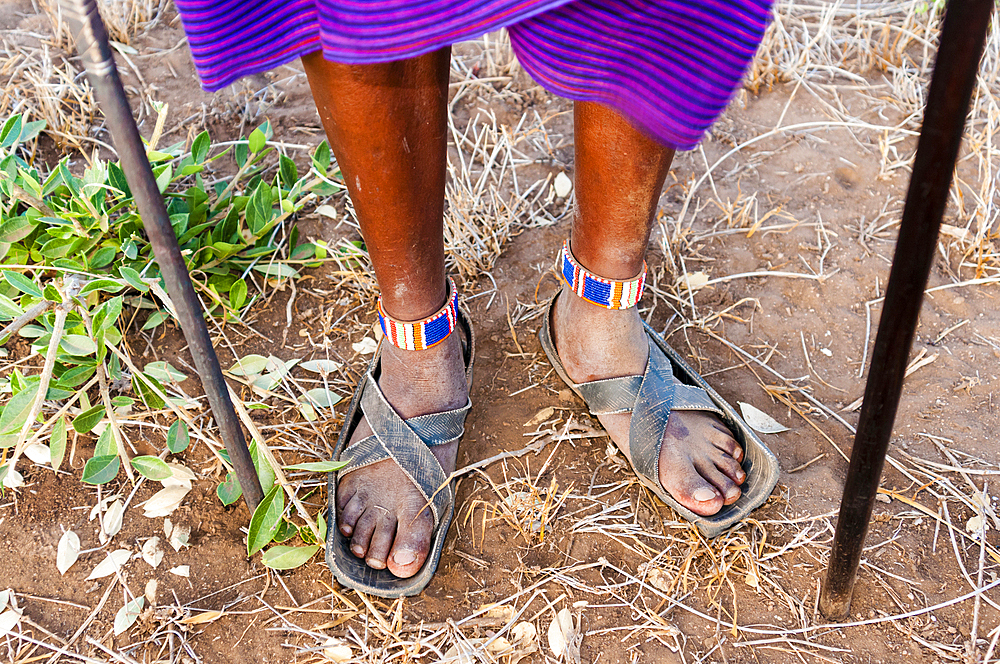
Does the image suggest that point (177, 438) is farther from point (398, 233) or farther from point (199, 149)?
point (199, 149)

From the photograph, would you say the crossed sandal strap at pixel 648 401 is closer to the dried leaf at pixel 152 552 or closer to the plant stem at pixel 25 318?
the dried leaf at pixel 152 552

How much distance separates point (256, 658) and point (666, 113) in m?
1.01

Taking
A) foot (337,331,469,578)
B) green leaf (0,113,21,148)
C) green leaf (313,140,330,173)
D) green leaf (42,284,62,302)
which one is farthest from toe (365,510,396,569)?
green leaf (0,113,21,148)

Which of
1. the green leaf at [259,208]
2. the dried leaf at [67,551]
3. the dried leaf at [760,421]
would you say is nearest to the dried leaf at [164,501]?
the dried leaf at [67,551]

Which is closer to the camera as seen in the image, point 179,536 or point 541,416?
point 179,536

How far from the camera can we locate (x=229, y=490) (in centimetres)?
115

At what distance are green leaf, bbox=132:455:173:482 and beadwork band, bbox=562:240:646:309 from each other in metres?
0.78

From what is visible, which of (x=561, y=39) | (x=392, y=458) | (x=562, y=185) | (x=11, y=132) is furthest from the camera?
(x=562, y=185)

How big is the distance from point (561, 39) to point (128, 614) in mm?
1107

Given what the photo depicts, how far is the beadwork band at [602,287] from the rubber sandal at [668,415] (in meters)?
0.16

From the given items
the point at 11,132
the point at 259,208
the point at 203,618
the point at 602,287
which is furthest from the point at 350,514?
the point at 11,132

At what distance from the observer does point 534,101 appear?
2.10 meters

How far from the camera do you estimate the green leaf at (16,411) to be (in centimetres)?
110

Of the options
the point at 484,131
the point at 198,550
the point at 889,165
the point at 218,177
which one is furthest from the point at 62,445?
the point at 889,165
